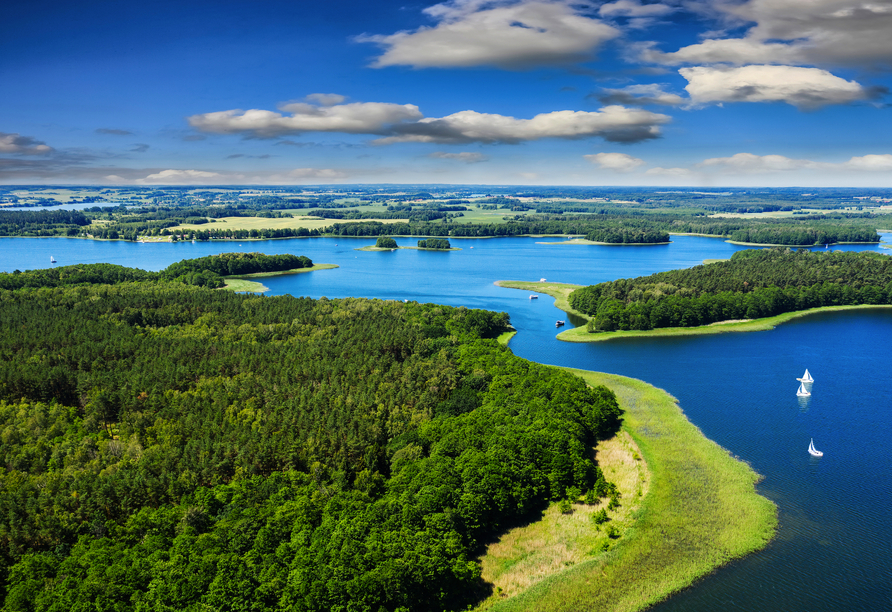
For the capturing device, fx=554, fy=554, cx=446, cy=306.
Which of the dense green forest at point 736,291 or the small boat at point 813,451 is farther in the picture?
the dense green forest at point 736,291

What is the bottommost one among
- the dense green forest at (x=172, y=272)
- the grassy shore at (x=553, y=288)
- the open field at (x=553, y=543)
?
the open field at (x=553, y=543)

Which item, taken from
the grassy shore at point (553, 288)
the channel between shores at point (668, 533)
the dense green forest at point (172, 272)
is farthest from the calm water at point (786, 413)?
the dense green forest at point (172, 272)

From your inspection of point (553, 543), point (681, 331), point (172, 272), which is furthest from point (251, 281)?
point (553, 543)

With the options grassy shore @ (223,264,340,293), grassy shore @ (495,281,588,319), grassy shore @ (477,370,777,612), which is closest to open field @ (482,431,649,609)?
grassy shore @ (477,370,777,612)

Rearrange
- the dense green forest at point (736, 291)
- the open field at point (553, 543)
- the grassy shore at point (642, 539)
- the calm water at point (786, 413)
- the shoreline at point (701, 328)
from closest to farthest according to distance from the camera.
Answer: the grassy shore at point (642, 539) < the calm water at point (786, 413) < the open field at point (553, 543) < the shoreline at point (701, 328) < the dense green forest at point (736, 291)

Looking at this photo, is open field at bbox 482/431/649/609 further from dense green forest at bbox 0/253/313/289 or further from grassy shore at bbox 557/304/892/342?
dense green forest at bbox 0/253/313/289

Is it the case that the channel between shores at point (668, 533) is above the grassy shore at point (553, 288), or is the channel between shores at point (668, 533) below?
below

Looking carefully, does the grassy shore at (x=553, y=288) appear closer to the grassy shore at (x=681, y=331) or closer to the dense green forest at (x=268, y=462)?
the grassy shore at (x=681, y=331)

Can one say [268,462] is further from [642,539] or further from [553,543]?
[642,539]

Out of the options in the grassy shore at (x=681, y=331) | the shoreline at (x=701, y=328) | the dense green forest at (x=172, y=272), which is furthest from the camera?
the dense green forest at (x=172, y=272)
